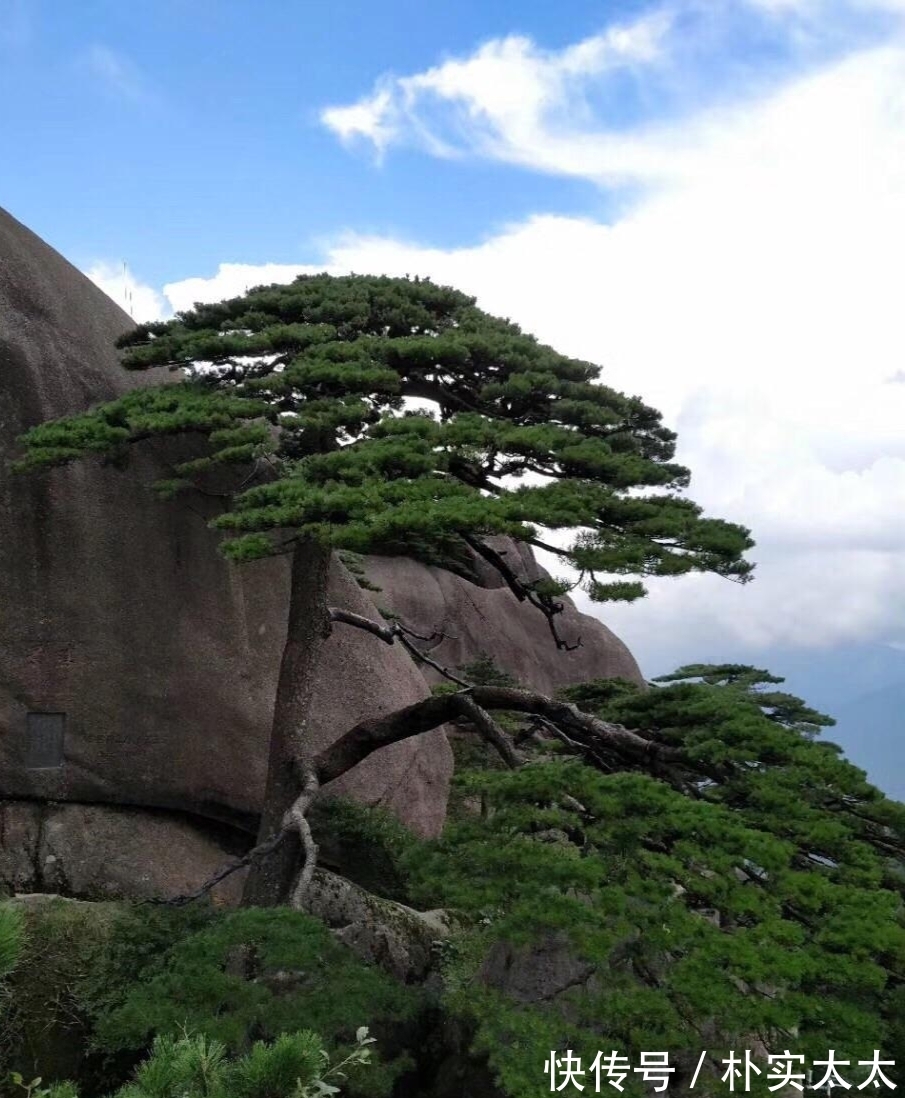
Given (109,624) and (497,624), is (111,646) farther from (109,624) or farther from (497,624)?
(497,624)

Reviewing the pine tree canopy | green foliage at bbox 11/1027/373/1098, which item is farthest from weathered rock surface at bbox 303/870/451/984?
green foliage at bbox 11/1027/373/1098

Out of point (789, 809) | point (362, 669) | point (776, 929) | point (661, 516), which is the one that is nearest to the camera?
point (776, 929)

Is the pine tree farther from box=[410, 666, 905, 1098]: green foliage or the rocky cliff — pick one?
box=[410, 666, 905, 1098]: green foliage

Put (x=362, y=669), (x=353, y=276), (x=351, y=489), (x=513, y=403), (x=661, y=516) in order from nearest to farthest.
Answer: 1. (x=351, y=489)
2. (x=661, y=516)
3. (x=513, y=403)
4. (x=353, y=276)
5. (x=362, y=669)

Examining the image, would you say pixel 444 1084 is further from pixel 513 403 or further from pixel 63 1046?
pixel 513 403

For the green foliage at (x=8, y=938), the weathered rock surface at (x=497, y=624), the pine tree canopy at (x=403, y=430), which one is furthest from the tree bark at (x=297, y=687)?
the weathered rock surface at (x=497, y=624)

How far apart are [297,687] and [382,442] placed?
2.53 meters

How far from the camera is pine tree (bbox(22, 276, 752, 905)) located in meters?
6.21

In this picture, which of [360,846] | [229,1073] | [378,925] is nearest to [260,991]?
[229,1073]

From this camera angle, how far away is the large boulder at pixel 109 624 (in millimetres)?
8820

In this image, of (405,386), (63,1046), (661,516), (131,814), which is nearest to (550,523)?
(661,516)

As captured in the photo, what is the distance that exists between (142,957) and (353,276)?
5.65 m

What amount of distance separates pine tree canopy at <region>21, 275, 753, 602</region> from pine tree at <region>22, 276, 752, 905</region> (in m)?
0.01

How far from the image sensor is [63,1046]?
20.5 ft
